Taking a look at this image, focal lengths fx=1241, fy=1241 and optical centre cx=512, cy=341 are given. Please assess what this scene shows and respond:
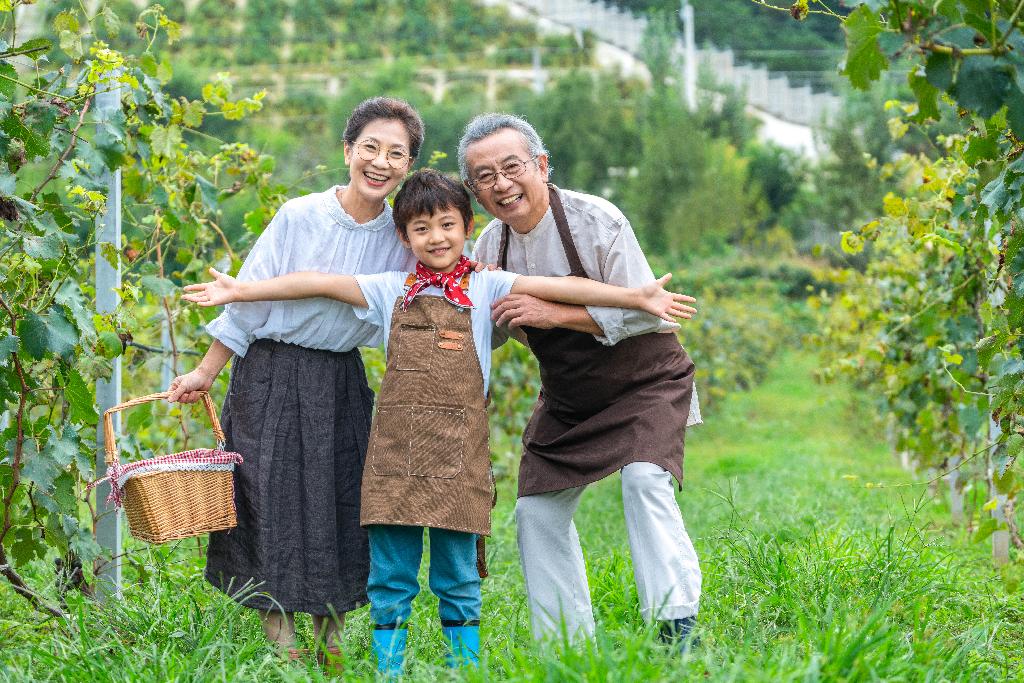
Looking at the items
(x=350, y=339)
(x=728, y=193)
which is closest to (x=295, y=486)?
(x=350, y=339)

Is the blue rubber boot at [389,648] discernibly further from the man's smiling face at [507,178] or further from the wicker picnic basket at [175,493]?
the man's smiling face at [507,178]

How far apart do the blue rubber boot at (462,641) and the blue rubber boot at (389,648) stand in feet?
0.36

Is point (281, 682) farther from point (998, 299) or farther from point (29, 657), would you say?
point (998, 299)

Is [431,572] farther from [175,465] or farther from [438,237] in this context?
[438,237]

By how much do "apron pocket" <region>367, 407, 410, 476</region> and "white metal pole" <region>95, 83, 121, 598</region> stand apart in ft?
3.21

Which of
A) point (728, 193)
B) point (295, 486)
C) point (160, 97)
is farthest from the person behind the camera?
point (728, 193)

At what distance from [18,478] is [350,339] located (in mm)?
942

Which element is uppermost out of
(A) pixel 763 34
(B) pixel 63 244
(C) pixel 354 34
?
(A) pixel 763 34

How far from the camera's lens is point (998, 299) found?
189 inches

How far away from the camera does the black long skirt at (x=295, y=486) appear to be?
132 inches

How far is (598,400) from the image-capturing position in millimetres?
3428

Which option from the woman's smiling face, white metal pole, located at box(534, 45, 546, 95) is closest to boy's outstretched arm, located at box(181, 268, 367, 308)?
the woman's smiling face

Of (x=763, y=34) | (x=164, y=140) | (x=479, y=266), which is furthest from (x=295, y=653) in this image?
(x=763, y=34)

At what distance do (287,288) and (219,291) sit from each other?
0.58ft
